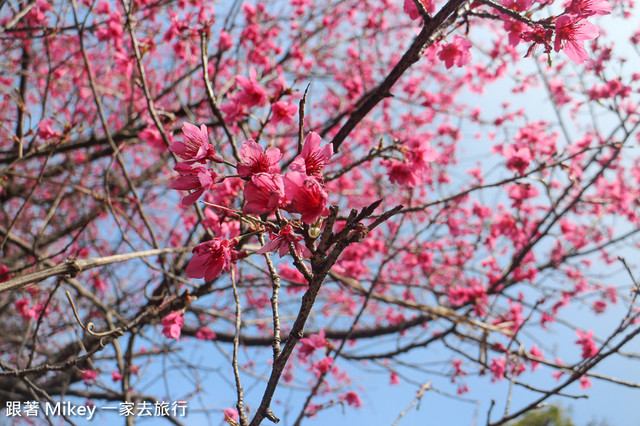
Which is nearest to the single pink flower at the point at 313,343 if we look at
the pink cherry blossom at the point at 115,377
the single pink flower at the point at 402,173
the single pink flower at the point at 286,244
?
the single pink flower at the point at 402,173

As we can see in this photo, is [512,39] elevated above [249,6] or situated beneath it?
situated beneath

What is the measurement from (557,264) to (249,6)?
4.65 metres

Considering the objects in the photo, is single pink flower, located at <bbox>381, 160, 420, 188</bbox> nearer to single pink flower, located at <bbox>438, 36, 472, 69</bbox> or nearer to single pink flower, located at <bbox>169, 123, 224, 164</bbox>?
single pink flower, located at <bbox>438, 36, 472, 69</bbox>

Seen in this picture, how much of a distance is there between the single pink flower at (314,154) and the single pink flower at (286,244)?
0.20 meters

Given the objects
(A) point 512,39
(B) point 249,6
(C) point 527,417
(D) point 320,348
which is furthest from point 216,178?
(C) point 527,417

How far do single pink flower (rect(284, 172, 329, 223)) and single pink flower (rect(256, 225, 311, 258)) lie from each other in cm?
10

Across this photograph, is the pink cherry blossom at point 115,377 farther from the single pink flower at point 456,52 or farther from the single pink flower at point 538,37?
the single pink flower at point 538,37

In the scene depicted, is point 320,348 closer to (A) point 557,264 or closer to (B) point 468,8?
(B) point 468,8

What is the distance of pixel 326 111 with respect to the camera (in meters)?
7.92

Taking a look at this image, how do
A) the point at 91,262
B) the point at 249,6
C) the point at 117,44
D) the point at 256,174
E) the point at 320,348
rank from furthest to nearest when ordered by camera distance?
the point at 249,6
the point at 117,44
the point at 320,348
the point at 91,262
the point at 256,174

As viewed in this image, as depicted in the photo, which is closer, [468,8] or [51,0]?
[468,8]

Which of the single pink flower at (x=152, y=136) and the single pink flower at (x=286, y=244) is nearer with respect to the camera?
the single pink flower at (x=286, y=244)

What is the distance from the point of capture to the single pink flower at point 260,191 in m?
1.02

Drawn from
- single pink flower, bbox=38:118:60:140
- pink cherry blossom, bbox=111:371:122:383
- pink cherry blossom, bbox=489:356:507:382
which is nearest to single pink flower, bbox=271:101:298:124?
single pink flower, bbox=38:118:60:140
